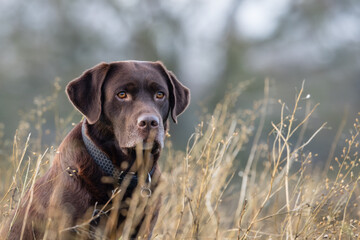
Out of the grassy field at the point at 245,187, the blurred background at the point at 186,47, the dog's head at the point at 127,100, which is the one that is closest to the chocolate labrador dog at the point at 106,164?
the dog's head at the point at 127,100

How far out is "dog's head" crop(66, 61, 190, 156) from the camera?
297 cm

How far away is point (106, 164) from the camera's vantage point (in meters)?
2.91

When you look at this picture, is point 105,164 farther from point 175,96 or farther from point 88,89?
point 175,96

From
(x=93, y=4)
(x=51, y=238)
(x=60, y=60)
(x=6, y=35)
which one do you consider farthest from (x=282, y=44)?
(x=51, y=238)

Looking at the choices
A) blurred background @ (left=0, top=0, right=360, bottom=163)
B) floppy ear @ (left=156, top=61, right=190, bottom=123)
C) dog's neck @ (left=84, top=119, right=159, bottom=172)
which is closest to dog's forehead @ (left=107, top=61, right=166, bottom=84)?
floppy ear @ (left=156, top=61, right=190, bottom=123)

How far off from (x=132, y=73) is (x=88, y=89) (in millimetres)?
334

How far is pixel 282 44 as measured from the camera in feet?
57.5

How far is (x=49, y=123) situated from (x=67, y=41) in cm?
339

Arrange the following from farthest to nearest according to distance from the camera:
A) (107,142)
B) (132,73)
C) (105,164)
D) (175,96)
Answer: (175,96) < (132,73) < (107,142) < (105,164)

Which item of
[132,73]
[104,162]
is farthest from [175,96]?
[104,162]

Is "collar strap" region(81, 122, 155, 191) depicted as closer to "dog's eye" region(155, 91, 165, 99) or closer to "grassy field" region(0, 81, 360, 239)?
"grassy field" region(0, 81, 360, 239)

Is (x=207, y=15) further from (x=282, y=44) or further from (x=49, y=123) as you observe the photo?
(x=49, y=123)

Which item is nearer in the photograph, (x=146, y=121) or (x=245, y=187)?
(x=146, y=121)

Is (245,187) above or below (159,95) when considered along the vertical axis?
below
